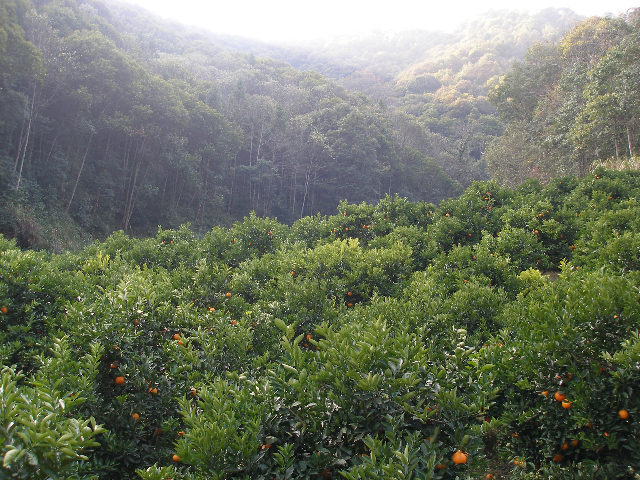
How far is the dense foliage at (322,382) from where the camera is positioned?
1.71 metres

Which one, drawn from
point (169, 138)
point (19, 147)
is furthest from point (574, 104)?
point (19, 147)

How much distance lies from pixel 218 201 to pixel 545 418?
24065 millimetres

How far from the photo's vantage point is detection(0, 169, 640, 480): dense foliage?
171 centimetres

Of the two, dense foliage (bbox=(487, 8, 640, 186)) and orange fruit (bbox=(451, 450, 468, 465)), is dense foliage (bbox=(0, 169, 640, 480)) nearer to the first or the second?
orange fruit (bbox=(451, 450, 468, 465))

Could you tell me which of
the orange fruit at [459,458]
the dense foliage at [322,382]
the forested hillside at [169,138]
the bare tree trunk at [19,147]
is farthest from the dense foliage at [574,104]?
the bare tree trunk at [19,147]

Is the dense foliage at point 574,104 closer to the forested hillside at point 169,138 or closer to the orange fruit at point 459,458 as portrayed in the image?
the forested hillside at point 169,138

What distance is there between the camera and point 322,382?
6.66ft

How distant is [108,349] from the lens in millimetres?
2697

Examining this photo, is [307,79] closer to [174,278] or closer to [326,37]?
[174,278]

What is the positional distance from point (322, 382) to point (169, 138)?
2153 cm

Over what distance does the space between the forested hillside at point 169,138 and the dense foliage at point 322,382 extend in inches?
546

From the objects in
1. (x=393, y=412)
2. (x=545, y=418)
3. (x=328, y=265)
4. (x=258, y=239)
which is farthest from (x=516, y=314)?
(x=258, y=239)

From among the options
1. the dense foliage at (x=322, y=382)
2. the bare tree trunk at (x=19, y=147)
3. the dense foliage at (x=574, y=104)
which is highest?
the dense foliage at (x=574, y=104)

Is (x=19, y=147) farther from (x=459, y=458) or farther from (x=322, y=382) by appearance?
(x=459, y=458)
